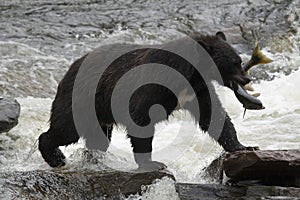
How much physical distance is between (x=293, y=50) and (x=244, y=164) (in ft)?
26.5

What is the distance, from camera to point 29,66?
10.9 meters

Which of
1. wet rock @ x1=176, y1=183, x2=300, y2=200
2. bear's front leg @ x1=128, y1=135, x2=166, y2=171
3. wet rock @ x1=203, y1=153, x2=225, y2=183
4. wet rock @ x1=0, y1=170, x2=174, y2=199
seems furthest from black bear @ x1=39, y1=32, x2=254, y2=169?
wet rock @ x1=176, y1=183, x2=300, y2=200

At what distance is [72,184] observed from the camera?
519cm

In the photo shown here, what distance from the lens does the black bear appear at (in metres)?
5.84

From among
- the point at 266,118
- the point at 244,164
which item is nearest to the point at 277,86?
the point at 266,118

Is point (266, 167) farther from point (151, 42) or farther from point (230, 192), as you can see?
point (151, 42)

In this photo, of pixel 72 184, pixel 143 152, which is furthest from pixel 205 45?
pixel 72 184

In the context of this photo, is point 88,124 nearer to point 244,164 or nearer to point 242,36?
point 244,164

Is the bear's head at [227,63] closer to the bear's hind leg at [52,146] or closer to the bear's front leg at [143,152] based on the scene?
the bear's front leg at [143,152]

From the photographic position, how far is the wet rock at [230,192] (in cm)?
478

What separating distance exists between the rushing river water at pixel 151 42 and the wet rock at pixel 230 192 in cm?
16

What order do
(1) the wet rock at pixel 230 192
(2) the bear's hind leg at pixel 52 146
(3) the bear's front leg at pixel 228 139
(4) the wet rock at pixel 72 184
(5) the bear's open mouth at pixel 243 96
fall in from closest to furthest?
(1) the wet rock at pixel 230 192
(4) the wet rock at pixel 72 184
(5) the bear's open mouth at pixel 243 96
(3) the bear's front leg at pixel 228 139
(2) the bear's hind leg at pixel 52 146

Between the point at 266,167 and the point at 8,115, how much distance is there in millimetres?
3564

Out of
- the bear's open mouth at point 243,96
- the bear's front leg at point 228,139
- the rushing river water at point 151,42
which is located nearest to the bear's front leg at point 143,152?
the rushing river water at point 151,42
